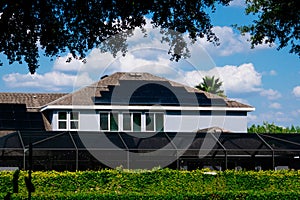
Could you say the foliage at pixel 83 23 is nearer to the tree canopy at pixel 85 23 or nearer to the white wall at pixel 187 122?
the tree canopy at pixel 85 23

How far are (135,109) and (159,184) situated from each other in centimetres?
2240

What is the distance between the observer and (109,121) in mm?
44312

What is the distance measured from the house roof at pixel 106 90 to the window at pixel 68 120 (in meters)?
0.84

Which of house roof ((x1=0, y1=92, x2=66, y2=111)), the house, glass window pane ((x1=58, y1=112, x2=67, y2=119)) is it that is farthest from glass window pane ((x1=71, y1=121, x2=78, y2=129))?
house roof ((x1=0, y1=92, x2=66, y2=111))

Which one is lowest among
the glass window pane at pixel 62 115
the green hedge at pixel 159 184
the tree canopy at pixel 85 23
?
the green hedge at pixel 159 184

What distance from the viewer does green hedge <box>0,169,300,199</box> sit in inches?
807

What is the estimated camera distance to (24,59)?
17.0 metres

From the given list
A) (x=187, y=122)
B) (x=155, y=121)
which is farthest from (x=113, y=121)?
(x=187, y=122)

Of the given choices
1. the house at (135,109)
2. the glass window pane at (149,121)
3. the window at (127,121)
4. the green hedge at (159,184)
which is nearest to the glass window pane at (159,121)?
the house at (135,109)

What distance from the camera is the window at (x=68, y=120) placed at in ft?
143

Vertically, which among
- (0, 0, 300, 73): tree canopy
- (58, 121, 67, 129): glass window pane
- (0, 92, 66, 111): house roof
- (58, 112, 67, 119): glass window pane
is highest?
(0, 0, 300, 73): tree canopy

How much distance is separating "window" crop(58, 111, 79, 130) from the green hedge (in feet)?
71.4

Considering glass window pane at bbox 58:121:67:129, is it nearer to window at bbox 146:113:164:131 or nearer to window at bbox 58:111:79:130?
window at bbox 58:111:79:130

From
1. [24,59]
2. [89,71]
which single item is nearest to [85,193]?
[89,71]
